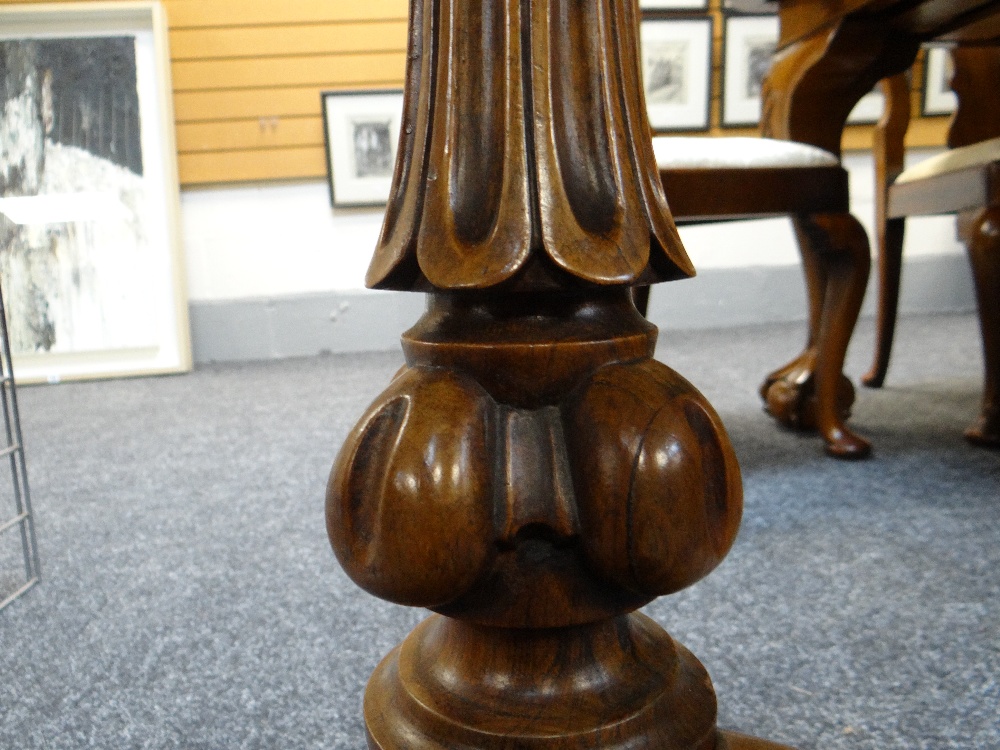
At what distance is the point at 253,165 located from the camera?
2.63 metres

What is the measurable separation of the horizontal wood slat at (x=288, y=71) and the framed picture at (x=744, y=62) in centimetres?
117

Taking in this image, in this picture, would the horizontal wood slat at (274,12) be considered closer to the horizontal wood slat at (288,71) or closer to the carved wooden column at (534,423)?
the horizontal wood slat at (288,71)

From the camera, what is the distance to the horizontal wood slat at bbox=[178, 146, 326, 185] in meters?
2.59

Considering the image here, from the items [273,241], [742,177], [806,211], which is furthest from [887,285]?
[273,241]

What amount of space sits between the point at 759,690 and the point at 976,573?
352 mm

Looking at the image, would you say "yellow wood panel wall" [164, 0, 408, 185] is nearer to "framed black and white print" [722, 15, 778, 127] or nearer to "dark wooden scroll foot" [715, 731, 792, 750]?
"framed black and white print" [722, 15, 778, 127]

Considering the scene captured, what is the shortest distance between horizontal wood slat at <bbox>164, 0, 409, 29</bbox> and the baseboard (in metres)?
0.90

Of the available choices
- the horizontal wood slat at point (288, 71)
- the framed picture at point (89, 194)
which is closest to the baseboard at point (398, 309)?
the framed picture at point (89, 194)

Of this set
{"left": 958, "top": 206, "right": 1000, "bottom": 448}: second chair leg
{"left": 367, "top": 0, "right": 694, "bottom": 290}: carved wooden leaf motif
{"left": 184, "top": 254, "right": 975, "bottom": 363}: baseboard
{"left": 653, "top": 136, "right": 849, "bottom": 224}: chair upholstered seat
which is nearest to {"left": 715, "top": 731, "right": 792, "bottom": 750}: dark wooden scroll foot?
{"left": 367, "top": 0, "right": 694, "bottom": 290}: carved wooden leaf motif

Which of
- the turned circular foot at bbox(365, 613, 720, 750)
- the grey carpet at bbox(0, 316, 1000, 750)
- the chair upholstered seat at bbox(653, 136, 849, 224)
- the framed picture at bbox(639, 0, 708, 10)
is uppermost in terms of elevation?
the framed picture at bbox(639, 0, 708, 10)

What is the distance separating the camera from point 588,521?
1.15 feet

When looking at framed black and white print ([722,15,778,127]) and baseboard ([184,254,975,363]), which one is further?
framed black and white print ([722,15,778,127])

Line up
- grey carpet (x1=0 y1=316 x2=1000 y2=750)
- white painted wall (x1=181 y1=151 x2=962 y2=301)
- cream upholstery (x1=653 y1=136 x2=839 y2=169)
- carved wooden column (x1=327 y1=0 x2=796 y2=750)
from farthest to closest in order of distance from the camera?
1. white painted wall (x1=181 y1=151 x2=962 y2=301)
2. cream upholstery (x1=653 y1=136 x2=839 y2=169)
3. grey carpet (x1=0 y1=316 x2=1000 y2=750)
4. carved wooden column (x1=327 y1=0 x2=796 y2=750)

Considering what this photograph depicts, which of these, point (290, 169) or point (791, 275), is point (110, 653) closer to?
point (290, 169)
